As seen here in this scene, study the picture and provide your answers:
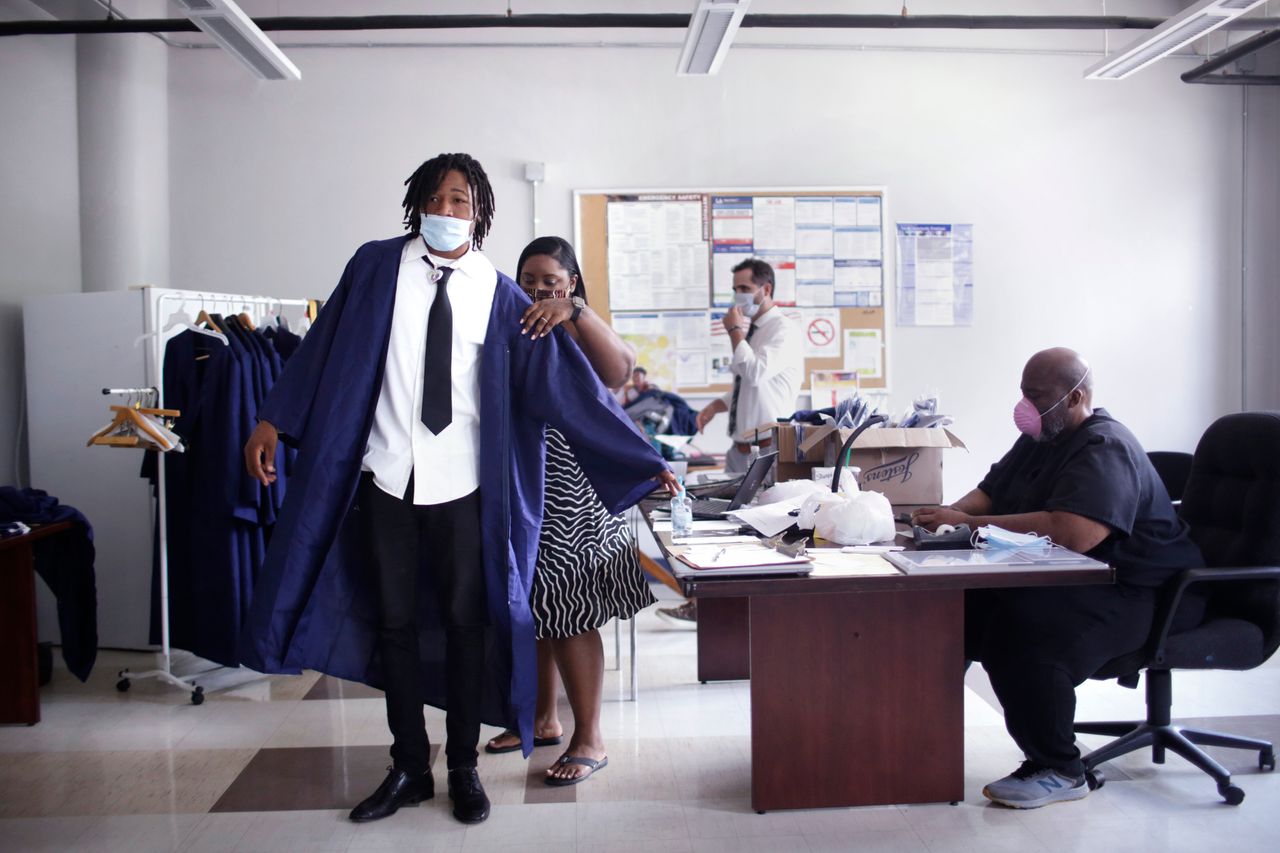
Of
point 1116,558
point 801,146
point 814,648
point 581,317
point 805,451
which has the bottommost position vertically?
point 814,648

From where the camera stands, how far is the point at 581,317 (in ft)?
8.35

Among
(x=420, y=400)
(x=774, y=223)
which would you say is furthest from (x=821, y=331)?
(x=420, y=400)

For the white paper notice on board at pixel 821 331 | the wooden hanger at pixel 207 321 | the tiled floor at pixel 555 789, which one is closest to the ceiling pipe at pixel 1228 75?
the white paper notice on board at pixel 821 331

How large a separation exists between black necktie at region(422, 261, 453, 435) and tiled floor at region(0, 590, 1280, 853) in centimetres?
96

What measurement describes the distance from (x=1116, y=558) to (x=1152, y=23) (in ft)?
11.6

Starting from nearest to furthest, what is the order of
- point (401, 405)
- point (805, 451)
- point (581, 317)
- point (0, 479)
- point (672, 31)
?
point (401, 405) < point (581, 317) < point (805, 451) < point (0, 479) < point (672, 31)

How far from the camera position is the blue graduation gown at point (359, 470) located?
7.86 ft

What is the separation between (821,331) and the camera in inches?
217

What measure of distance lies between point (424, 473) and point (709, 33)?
8.00 ft

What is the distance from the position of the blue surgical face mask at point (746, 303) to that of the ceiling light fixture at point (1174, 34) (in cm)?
192

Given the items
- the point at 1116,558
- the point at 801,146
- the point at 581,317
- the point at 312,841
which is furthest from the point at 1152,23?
the point at 312,841

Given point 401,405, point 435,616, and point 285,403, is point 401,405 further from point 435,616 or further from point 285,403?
point 435,616

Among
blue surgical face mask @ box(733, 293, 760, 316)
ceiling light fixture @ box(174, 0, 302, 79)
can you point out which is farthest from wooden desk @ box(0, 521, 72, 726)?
blue surgical face mask @ box(733, 293, 760, 316)

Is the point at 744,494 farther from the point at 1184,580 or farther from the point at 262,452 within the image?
the point at 262,452
